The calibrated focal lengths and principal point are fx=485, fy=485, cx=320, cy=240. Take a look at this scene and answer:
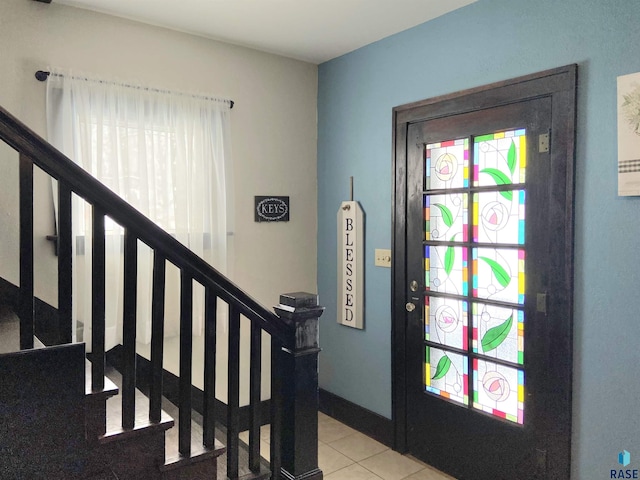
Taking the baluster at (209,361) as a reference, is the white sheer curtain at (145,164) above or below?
above

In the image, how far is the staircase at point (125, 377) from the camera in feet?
4.83

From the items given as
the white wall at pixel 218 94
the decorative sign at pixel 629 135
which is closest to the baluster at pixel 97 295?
the white wall at pixel 218 94

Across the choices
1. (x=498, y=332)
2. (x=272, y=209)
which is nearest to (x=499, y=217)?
(x=498, y=332)

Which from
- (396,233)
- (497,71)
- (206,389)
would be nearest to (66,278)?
(206,389)

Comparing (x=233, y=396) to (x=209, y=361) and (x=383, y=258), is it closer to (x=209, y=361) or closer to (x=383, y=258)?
(x=209, y=361)

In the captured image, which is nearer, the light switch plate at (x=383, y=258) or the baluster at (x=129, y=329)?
the baluster at (x=129, y=329)

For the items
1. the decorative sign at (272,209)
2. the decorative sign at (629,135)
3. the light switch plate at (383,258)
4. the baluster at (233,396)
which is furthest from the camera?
the decorative sign at (272,209)

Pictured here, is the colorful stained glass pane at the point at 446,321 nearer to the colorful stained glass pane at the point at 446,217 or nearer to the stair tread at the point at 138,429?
the colorful stained glass pane at the point at 446,217

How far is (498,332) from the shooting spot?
254 centimetres

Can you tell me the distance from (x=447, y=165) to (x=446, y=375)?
1211 millimetres

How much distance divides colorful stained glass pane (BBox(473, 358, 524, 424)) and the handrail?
1193mm

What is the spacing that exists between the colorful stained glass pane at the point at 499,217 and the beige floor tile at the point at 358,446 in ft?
4.93

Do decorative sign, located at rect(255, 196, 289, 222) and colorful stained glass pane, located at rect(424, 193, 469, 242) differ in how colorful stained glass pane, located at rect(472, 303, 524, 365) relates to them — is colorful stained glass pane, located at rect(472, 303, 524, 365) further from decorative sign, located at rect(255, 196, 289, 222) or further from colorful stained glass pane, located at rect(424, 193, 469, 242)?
decorative sign, located at rect(255, 196, 289, 222)

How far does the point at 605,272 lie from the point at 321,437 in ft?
6.81
